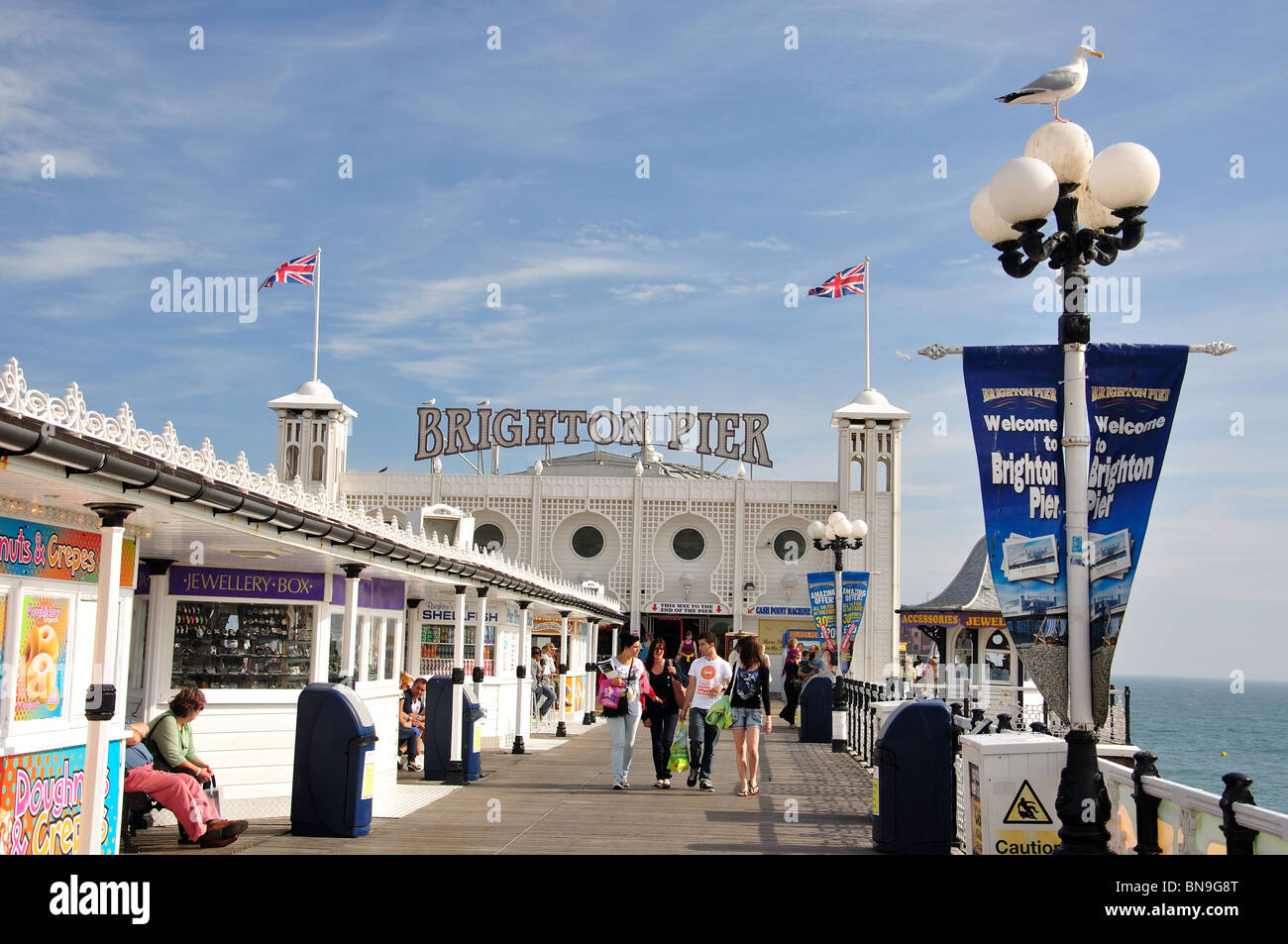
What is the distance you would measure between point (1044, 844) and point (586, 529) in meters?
40.8

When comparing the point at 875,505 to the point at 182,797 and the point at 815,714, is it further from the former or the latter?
the point at 182,797

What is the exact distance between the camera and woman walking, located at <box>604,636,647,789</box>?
13.1 metres

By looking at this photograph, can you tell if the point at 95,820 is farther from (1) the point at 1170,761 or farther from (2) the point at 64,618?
(1) the point at 1170,761

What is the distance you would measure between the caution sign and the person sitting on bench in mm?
5335

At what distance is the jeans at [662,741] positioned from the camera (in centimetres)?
1378

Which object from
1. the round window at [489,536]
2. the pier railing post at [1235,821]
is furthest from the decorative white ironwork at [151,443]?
the round window at [489,536]

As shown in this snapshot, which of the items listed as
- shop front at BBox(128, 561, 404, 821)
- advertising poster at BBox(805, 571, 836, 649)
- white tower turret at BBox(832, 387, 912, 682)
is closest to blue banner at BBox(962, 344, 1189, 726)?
shop front at BBox(128, 561, 404, 821)

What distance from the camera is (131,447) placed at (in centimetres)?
696

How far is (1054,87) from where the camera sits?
789 centimetres

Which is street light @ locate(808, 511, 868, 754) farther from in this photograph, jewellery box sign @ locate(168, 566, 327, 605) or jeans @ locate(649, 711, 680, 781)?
jewellery box sign @ locate(168, 566, 327, 605)

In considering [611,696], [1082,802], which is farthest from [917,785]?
[611,696]

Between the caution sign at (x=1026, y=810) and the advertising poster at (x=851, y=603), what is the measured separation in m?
15.9
